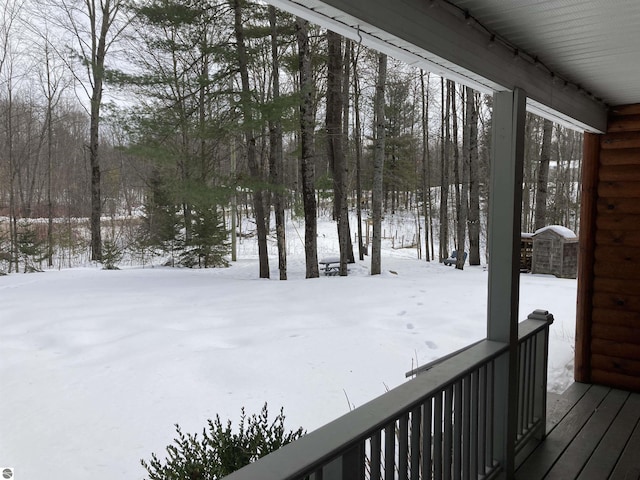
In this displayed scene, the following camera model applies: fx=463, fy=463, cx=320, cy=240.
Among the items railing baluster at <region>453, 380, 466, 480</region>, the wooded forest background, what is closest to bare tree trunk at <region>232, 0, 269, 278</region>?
Result: the wooded forest background

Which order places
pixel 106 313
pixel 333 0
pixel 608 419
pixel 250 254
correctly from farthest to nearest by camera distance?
pixel 250 254
pixel 106 313
pixel 608 419
pixel 333 0

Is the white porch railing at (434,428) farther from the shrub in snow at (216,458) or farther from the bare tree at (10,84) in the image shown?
the bare tree at (10,84)

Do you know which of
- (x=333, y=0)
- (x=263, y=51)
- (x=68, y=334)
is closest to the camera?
(x=333, y=0)

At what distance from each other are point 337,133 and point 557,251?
19.2 feet

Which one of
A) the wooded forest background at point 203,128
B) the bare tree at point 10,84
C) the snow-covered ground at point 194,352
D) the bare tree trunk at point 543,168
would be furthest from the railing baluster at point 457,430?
the bare tree at point 10,84

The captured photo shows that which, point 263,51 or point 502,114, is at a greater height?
point 263,51

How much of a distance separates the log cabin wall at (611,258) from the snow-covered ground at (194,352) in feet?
2.48

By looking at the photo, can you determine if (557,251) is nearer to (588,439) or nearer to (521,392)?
(588,439)

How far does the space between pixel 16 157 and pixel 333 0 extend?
19020 millimetres

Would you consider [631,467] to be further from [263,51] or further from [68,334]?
[263,51]

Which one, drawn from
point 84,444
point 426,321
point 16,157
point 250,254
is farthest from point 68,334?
point 16,157

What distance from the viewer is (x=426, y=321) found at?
618 centimetres

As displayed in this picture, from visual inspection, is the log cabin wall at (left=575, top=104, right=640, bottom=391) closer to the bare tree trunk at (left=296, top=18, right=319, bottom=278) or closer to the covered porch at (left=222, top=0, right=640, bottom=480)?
the covered porch at (left=222, top=0, right=640, bottom=480)

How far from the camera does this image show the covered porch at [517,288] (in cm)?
140
